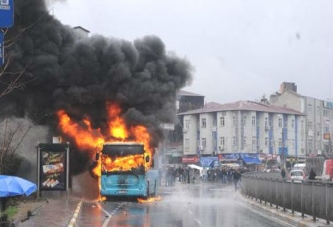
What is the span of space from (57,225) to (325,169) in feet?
99.6

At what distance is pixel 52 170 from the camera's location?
82.6 feet

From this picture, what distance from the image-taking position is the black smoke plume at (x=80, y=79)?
30578mm

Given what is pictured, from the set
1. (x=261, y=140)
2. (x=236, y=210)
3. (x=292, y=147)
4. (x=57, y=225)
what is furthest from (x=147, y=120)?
(x=292, y=147)

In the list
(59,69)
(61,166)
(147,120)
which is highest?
(59,69)

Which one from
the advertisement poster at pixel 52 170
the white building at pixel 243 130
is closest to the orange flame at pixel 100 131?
the advertisement poster at pixel 52 170

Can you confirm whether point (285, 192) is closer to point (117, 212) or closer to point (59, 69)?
point (117, 212)

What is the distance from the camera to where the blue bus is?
25328mm

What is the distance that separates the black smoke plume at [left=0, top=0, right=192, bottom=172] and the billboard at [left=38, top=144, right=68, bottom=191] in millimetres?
6208

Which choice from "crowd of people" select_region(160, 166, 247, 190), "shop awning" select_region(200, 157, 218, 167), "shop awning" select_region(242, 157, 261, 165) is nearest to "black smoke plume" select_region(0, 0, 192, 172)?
"crowd of people" select_region(160, 166, 247, 190)

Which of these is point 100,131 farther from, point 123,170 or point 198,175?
point 198,175

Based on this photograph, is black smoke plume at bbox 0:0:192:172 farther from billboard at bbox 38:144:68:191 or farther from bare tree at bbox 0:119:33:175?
billboard at bbox 38:144:68:191

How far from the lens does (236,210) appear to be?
21.2 m

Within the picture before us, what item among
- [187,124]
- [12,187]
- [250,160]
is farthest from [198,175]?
[12,187]

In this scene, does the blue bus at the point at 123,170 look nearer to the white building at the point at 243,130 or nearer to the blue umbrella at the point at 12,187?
the blue umbrella at the point at 12,187
